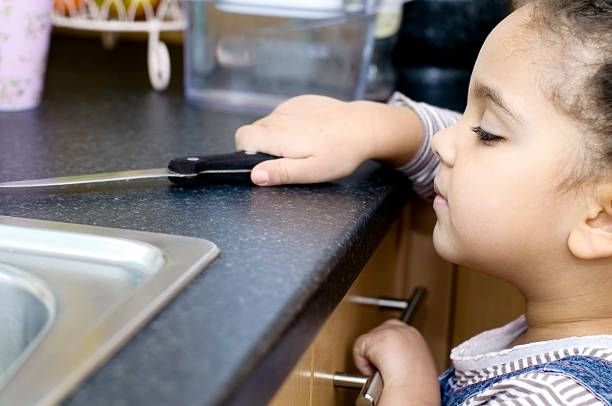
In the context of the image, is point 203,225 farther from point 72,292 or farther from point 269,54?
point 269,54

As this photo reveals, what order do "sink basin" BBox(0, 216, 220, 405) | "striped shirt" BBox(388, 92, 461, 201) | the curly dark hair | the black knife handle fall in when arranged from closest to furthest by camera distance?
"sink basin" BBox(0, 216, 220, 405), the curly dark hair, the black knife handle, "striped shirt" BBox(388, 92, 461, 201)

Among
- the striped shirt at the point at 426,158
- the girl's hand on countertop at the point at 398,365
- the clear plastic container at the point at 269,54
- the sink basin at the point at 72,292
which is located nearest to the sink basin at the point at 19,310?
the sink basin at the point at 72,292

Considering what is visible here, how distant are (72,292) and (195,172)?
238 millimetres

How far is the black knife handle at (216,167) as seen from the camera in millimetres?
759

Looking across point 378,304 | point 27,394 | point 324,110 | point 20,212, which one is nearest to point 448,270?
point 378,304

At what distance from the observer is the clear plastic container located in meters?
1.15

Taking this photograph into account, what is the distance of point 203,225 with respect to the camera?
66cm

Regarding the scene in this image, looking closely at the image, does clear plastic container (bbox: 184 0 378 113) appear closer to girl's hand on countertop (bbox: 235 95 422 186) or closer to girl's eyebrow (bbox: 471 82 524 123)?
girl's hand on countertop (bbox: 235 95 422 186)

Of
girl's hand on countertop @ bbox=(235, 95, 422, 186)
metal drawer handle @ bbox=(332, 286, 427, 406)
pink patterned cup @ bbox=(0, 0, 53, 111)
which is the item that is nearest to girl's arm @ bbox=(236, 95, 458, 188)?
girl's hand on countertop @ bbox=(235, 95, 422, 186)

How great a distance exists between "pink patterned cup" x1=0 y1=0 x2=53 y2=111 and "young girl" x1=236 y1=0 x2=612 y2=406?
0.33 metres

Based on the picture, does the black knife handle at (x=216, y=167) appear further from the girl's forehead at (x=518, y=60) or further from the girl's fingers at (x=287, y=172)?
the girl's forehead at (x=518, y=60)

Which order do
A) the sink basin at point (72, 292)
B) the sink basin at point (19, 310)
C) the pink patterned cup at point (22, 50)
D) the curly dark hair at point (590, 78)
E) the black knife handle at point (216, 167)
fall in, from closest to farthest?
the sink basin at point (72, 292), the sink basin at point (19, 310), the curly dark hair at point (590, 78), the black knife handle at point (216, 167), the pink patterned cup at point (22, 50)

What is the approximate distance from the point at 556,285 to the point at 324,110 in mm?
268

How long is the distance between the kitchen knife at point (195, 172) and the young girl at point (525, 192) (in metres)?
0.02
